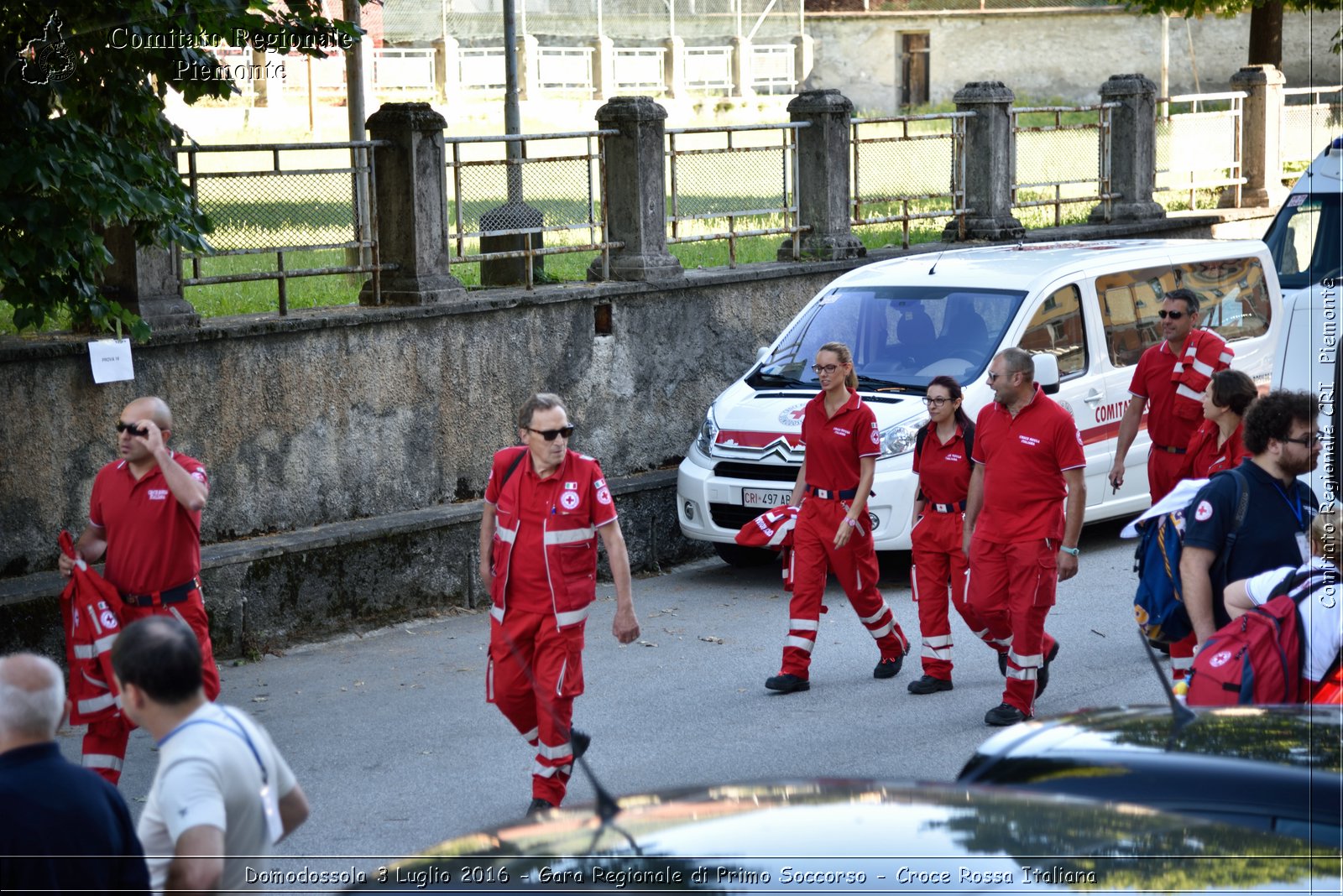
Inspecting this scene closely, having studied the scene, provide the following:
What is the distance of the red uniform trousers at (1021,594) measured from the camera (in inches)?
323

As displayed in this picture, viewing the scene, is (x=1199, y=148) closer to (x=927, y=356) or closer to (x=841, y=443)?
(x=927, y=356)

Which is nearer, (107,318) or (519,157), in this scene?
(107,318)

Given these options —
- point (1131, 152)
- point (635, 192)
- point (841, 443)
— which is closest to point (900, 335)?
point (635, 192)

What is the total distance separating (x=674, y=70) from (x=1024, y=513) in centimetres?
3263

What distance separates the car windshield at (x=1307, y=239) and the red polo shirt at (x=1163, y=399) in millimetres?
3651

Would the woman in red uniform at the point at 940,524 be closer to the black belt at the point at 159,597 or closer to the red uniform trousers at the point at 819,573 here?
the red uniform trousers at the point at 819,573

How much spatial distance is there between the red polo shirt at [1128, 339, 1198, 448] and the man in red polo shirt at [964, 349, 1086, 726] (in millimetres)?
1853

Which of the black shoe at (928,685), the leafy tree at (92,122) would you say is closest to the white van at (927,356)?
the black shoe at (928,685)

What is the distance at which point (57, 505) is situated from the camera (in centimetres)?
956

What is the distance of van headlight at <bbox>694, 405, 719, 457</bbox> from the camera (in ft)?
38.5

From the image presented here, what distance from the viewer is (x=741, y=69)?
41312mm

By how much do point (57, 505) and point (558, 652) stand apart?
13.4ft

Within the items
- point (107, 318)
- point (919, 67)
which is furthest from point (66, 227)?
point (919, 67)

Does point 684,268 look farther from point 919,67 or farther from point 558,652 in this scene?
point 919,67
